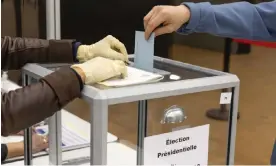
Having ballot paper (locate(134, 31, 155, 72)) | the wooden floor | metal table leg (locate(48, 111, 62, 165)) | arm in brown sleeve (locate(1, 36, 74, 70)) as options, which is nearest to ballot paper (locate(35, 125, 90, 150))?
metal table leg (locate(48, 111, 62, 165))

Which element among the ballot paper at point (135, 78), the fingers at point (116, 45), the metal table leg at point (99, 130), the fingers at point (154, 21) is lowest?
the metal table leg at point (99, 130)

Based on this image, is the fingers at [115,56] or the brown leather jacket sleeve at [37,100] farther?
the fingers at [115,56]

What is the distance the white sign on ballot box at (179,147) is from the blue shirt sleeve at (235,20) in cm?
25

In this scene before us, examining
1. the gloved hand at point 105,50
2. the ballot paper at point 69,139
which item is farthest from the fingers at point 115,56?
the ballot paper at point 69,139

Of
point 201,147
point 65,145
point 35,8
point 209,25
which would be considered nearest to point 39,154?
point 65,145

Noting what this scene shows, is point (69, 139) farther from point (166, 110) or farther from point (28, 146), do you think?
point (166, 110)

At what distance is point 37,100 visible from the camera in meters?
0.92

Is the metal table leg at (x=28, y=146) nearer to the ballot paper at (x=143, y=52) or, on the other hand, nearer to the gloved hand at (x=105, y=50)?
the gloved hand at (x=105, y=50)

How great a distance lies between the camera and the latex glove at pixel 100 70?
38.1 inches

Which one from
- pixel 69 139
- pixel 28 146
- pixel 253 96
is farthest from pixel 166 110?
pixel 253 96

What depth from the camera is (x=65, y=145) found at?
153 cm

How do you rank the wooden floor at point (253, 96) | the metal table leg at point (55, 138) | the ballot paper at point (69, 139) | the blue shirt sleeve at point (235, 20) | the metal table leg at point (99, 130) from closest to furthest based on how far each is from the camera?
the metal table leg at point (99, 130), the blue shirt sleeve at point (235, 20), the metal table leg at point (55, 138), the ballot paper at point (69, 139), the wooden floor at point (253, 96)

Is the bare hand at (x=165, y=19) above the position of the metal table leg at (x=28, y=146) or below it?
above

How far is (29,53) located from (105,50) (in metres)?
0.20
